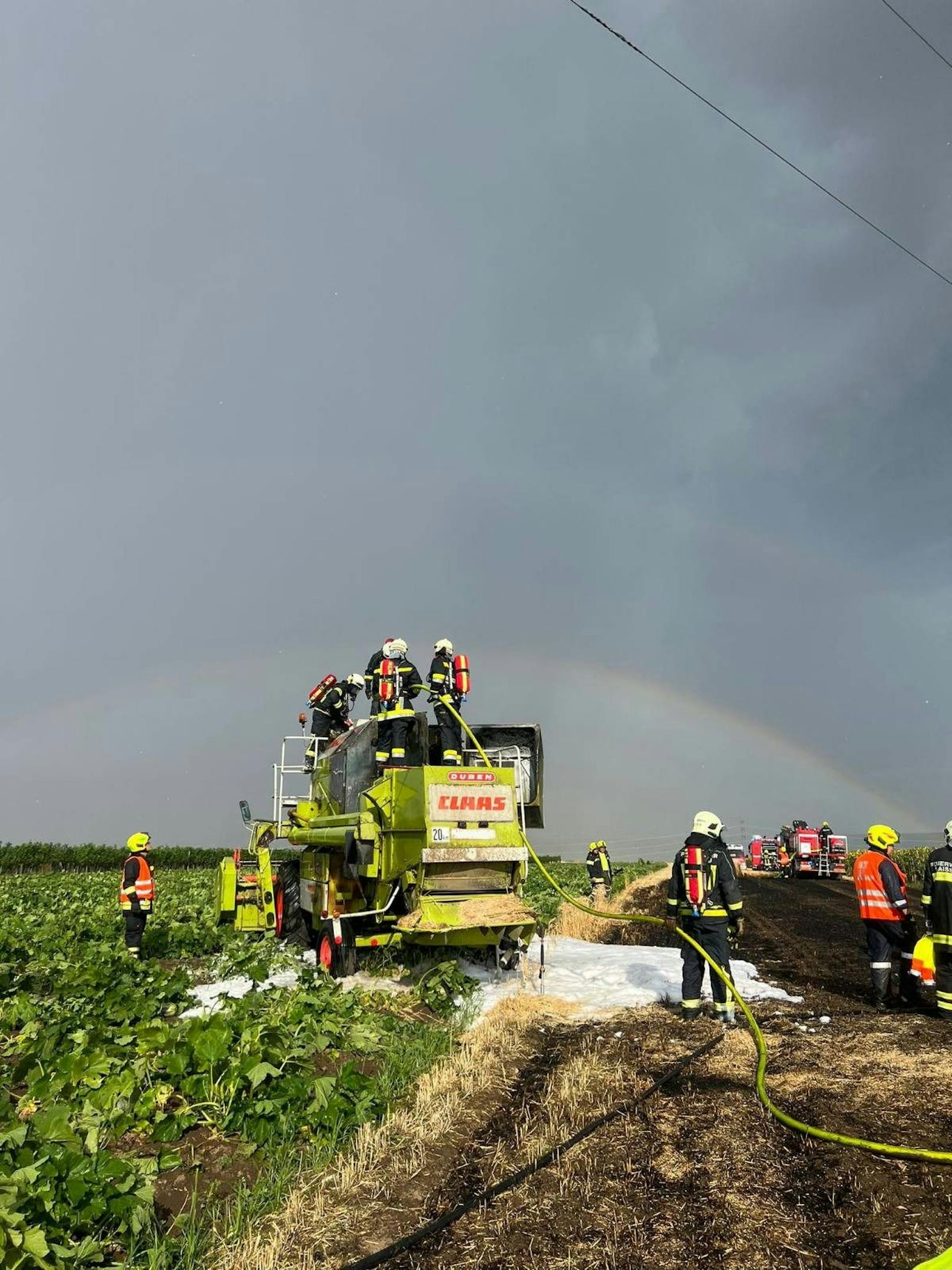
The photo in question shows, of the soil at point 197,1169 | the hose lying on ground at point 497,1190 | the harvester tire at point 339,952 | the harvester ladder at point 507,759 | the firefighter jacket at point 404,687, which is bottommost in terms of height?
the soil at point 197,1169

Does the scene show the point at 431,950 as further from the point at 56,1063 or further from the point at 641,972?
the point at 56,1063

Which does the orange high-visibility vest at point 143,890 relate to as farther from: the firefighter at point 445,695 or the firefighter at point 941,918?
the firefighter at point 941,918

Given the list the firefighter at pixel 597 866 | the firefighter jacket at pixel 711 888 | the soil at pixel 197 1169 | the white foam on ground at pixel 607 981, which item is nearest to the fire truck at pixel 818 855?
the firefighter at pixel 597 866

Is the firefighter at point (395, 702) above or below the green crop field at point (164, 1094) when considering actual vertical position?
above

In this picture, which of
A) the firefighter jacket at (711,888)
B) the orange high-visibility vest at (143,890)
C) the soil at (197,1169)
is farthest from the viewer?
the orange high-visibility vest at (143,890)

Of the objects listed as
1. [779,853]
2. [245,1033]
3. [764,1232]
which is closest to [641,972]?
[245,1033]

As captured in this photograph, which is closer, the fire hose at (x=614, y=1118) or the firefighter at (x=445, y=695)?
the fire hose at (x=614, y=1118)

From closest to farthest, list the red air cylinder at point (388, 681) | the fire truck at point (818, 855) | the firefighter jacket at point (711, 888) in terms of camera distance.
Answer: the firefighter jacket at point (711, 888)
the red air cylinder at point (388, 681)
the fire truck at point (818, 855)

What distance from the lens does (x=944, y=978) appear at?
8883 mm

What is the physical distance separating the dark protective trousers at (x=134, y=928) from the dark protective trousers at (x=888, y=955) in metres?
9.79

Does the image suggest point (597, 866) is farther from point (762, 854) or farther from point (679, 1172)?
point (762, 854)

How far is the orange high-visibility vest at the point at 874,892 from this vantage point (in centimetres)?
963

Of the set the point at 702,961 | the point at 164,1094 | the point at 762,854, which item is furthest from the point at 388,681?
the point at 762,854

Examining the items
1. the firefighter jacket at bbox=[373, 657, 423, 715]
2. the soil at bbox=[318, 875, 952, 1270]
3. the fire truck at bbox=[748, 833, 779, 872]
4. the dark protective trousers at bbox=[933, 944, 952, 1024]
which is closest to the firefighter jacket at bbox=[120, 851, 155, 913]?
the firefighter jacket at bbox=[373, 657, 423, 715]
